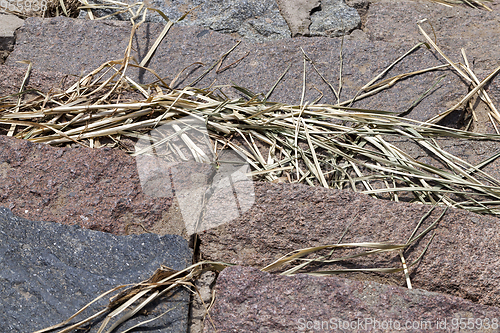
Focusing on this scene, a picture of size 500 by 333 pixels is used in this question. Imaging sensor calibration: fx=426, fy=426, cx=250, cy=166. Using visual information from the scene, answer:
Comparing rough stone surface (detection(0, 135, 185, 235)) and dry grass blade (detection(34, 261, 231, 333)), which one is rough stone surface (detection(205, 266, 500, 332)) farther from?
rough stone surface (detection(0, 135, 185, 235))

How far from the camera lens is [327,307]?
1.09 m

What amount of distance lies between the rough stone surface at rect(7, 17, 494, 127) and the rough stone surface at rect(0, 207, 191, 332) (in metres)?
0.79

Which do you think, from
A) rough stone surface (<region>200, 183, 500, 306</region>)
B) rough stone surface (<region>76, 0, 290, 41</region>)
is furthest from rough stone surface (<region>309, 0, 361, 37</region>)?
rough stone surface (<region>200, 183, 500, 306</region>)

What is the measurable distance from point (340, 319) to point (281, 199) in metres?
0.38

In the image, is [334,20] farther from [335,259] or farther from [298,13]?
[335,259]

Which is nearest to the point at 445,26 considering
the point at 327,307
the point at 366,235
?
the point at 366,235

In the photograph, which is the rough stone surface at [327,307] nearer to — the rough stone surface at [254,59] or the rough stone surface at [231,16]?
the rough stone surface at [254,59]

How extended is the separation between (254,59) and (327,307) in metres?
1.13

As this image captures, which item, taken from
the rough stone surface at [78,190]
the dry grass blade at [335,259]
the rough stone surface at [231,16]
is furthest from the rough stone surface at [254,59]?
the dry grass blade at [335,259]

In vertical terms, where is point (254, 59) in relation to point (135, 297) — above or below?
above

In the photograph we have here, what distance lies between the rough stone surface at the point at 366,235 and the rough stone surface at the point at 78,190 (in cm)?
20

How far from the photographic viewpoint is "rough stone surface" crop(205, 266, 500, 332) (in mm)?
1077

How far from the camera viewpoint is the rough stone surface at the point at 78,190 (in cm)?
125

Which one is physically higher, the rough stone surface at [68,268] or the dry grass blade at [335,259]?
the rough stone surface at [68,268]
